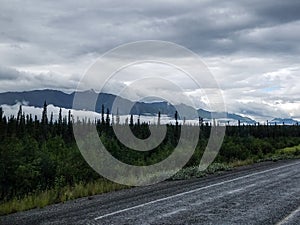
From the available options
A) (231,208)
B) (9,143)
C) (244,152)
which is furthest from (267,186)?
(244,152)

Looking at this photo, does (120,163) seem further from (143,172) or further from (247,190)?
(247,190)

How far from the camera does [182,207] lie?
10.3 m

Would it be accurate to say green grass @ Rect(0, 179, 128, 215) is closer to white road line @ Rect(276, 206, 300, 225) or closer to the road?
the road

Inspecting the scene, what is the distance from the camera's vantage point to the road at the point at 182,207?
8852mm

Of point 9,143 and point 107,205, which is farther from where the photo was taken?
point 9,143

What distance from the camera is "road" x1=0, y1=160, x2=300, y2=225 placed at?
29.0 ft

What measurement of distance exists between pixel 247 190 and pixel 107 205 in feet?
15.8

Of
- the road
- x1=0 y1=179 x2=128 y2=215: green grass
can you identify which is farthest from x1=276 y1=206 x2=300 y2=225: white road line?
x1=0 y1=179 x2=128 y2=215: green grass

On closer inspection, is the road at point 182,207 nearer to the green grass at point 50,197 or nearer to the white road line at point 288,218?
the white road line at point 288,218

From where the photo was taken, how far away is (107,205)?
11.1m

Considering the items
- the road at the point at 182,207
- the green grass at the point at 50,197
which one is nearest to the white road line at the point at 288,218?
the road at the point at 182,207

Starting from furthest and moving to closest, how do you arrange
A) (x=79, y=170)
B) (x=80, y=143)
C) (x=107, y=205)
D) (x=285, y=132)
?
(x=285, y=132)
(x=80, y=143)
(x=79, y=170)
(x=107, y=205)

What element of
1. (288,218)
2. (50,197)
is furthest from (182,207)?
(50,197)

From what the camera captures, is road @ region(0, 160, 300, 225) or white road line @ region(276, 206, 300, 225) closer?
white road line @ region(276, 206, 300, 225)
